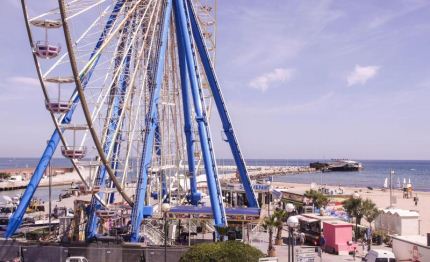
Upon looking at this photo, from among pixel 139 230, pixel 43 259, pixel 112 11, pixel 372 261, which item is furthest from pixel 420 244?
pixel 112 11

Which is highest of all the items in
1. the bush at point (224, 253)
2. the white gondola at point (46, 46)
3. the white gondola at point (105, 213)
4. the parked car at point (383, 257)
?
the white gondola at point (46, 46)

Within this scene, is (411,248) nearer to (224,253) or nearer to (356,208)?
(356,208)

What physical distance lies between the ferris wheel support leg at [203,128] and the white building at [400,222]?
1113cm

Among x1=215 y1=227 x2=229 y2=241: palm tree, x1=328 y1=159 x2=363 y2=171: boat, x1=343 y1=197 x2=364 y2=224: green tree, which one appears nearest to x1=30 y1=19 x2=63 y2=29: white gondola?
x1=215 y1=227 x2=229 y2=241: palm tree

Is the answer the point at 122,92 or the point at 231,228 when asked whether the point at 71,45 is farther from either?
the point at 231,228

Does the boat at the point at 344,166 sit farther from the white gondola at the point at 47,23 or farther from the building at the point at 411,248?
the white gondola at the point at 47,23

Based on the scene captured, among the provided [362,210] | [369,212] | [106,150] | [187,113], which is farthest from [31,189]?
[369,212]

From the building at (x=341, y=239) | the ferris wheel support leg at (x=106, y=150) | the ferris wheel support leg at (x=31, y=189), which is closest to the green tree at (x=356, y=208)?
the building at (x=341, y=239)

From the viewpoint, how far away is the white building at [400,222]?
2866 cm

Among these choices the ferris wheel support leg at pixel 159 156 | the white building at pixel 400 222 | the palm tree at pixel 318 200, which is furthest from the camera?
the palm tree at pixel 318 200

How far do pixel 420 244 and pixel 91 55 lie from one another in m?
16.4

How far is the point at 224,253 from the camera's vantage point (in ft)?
52.7

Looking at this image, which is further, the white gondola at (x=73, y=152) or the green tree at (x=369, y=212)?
the green tree at (x=369, y=212)

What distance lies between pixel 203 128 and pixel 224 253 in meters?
10.5
